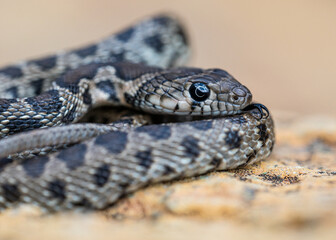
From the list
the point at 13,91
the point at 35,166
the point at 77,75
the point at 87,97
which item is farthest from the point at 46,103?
the point at 13,91

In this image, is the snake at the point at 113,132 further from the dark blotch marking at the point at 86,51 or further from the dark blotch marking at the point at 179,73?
the dark blotch marking at the point at 86,51

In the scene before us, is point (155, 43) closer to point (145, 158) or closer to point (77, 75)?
point (77, 75)

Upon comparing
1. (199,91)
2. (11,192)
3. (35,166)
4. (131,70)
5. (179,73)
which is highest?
(179,73)

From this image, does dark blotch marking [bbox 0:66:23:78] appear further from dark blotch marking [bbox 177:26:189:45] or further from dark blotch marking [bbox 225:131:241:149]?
dark blotch marking [bbox 225:131:241:149]

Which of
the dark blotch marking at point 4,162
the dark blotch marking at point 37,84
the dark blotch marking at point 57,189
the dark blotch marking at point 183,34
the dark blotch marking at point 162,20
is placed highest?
the dark blotch marking at point 162,20

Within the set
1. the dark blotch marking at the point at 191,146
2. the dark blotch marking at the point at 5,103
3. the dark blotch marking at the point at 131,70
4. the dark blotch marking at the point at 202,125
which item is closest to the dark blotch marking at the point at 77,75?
the dark blotch marking at the point at 131,70
